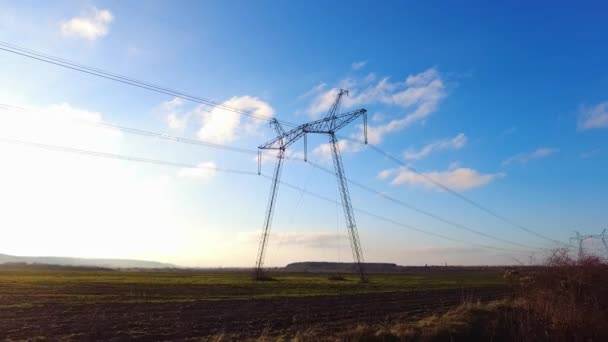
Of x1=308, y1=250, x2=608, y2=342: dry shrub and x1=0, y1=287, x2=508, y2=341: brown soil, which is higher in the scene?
x1=308, y1=250, x2=608, y2=342: dry shrub

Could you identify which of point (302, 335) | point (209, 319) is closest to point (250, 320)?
point (209, 319)

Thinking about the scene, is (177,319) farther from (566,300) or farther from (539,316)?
(566,300)

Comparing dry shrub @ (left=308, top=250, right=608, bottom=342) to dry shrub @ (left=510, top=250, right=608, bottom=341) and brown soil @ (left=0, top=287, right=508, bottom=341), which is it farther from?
brown soil @ (left=0, top=287, right=508, bottom=341)

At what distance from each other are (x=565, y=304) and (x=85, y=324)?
22.5 metres

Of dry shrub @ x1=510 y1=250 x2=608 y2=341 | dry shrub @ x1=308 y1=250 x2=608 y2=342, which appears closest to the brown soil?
dry shrub @ x1=308 y1=250 x2=608 y2=342

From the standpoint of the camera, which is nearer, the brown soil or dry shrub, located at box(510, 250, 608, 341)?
dry shrub, located at box(510, 250, 608, 341)

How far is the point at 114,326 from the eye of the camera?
973 inches

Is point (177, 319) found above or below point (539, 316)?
below

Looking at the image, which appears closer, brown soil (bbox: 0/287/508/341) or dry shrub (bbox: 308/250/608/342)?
dry shrub (bbox: 308/250/608/342)

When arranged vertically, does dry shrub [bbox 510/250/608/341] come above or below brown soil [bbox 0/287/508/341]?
above

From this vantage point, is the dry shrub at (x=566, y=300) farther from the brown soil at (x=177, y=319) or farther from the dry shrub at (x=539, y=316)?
the brown soil at (x=177, y=319)

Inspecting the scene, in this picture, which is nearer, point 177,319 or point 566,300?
point 566,300

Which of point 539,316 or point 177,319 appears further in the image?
point 177,319

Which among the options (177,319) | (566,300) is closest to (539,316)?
(566,300)
